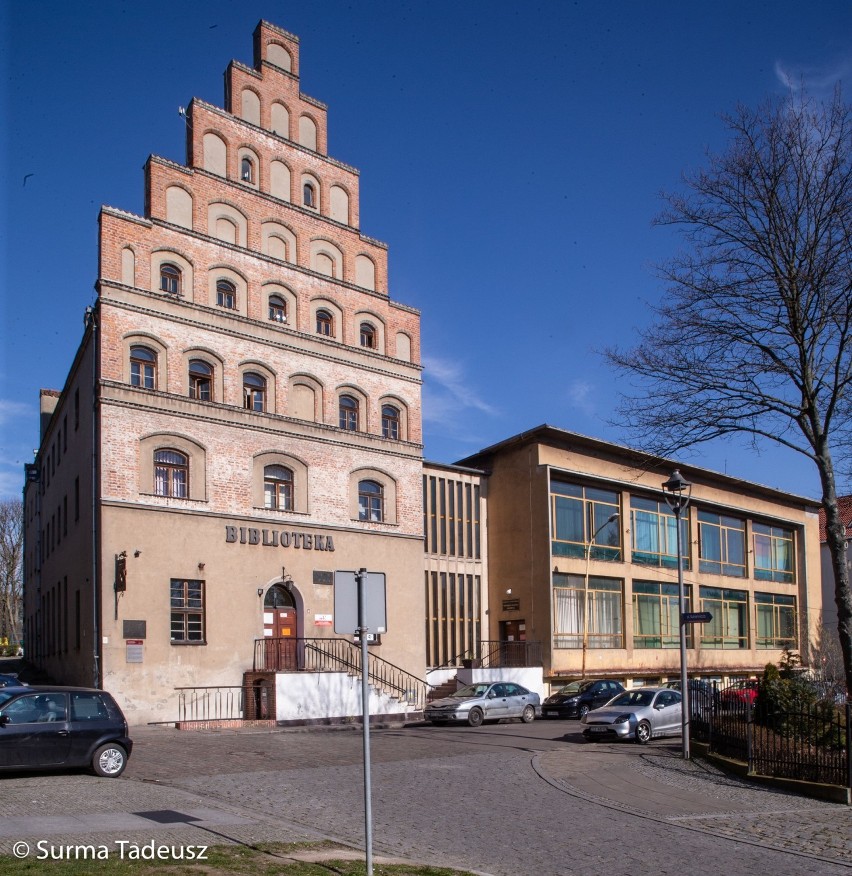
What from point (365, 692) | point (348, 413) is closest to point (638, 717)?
point (348, 413)

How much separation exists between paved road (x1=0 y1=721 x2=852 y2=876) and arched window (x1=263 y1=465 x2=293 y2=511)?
12.0 metres

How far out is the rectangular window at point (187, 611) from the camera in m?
29.9

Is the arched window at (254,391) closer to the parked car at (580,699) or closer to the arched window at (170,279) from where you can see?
the arched window at (170,279)

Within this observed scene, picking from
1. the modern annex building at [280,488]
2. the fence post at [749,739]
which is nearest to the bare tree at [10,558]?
the modern annex building at [280,488]

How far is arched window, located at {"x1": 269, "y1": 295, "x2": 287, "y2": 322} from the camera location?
34531 millimetres

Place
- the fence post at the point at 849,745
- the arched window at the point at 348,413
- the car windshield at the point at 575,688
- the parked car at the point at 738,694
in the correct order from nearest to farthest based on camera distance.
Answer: the fence post at the point at 849,745 → the parked car at the point at 738,694 → the car windshield at the point at 575,688 → the arched window at the point at 348,413

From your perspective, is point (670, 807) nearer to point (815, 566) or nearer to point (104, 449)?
point (104, 449)

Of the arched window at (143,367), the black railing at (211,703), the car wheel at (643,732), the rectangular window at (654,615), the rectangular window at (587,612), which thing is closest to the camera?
the car wheel at (643,732)

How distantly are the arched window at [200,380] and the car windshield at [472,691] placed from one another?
39.9 feet

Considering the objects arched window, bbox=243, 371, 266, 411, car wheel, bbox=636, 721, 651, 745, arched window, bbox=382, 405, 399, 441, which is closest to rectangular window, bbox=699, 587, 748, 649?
arched window, bbox=382, 405, 399, 441

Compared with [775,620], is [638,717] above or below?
below

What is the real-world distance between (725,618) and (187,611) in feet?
105

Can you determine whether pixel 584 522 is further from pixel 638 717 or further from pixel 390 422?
pixel 638 717

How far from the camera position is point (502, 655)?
41.3 m
